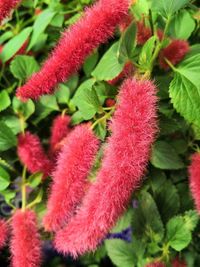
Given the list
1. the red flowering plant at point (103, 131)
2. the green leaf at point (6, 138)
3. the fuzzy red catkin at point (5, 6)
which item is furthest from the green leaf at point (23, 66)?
the fuzzy red catkin at point (5, 6)

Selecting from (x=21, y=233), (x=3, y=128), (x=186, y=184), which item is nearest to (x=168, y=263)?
(x=186, y=184)

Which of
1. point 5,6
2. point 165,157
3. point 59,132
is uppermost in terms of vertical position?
point 5,6

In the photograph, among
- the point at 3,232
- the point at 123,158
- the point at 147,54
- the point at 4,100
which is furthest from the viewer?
the point at 4,100

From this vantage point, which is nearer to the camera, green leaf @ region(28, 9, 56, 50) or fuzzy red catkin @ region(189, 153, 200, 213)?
fuzzy red catkin @ region(189, 153, 200, 213)

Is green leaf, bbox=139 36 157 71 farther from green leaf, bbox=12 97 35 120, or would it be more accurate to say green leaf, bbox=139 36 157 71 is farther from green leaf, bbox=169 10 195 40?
green leaf, bbox=12 97 35 120

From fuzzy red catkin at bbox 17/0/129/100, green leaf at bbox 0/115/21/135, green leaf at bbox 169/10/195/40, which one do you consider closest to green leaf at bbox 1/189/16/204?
green leaf at bbox 0/115/21/135

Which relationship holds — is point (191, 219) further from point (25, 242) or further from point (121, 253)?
point (25, 242)

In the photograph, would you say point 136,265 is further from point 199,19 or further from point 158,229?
point 199,19

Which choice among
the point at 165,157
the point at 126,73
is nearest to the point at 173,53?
the point at 126,73
